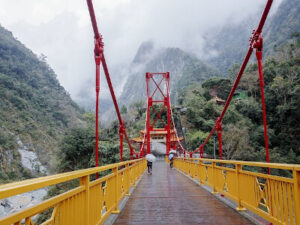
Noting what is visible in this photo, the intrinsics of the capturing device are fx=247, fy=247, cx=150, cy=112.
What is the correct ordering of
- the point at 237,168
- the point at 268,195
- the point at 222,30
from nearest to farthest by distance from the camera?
the point at 268,195 → the point at 237,168 → the point at 222,30

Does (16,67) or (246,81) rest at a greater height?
(16,67)

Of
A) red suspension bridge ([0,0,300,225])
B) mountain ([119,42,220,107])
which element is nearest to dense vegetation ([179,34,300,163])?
red suspension bridge ([0,0,300,225])

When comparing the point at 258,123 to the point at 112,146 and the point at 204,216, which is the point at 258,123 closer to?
the point at 112,146

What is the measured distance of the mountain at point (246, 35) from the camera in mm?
52891

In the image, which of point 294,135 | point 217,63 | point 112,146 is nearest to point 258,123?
point 294,135

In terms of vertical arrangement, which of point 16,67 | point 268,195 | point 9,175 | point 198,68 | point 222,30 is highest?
point 222,30

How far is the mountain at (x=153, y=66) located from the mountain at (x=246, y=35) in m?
10.3

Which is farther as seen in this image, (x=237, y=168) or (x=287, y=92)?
(x=287, y=92)

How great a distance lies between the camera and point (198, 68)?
69562mm

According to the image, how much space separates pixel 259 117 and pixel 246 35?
76.9 m

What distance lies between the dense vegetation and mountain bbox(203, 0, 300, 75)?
767 inches

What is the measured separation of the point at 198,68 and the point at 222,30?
48628mm

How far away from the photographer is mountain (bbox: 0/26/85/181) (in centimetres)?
2608

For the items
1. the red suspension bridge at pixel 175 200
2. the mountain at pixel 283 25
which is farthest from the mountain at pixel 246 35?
the red suspension bridge at pixel 175 200
